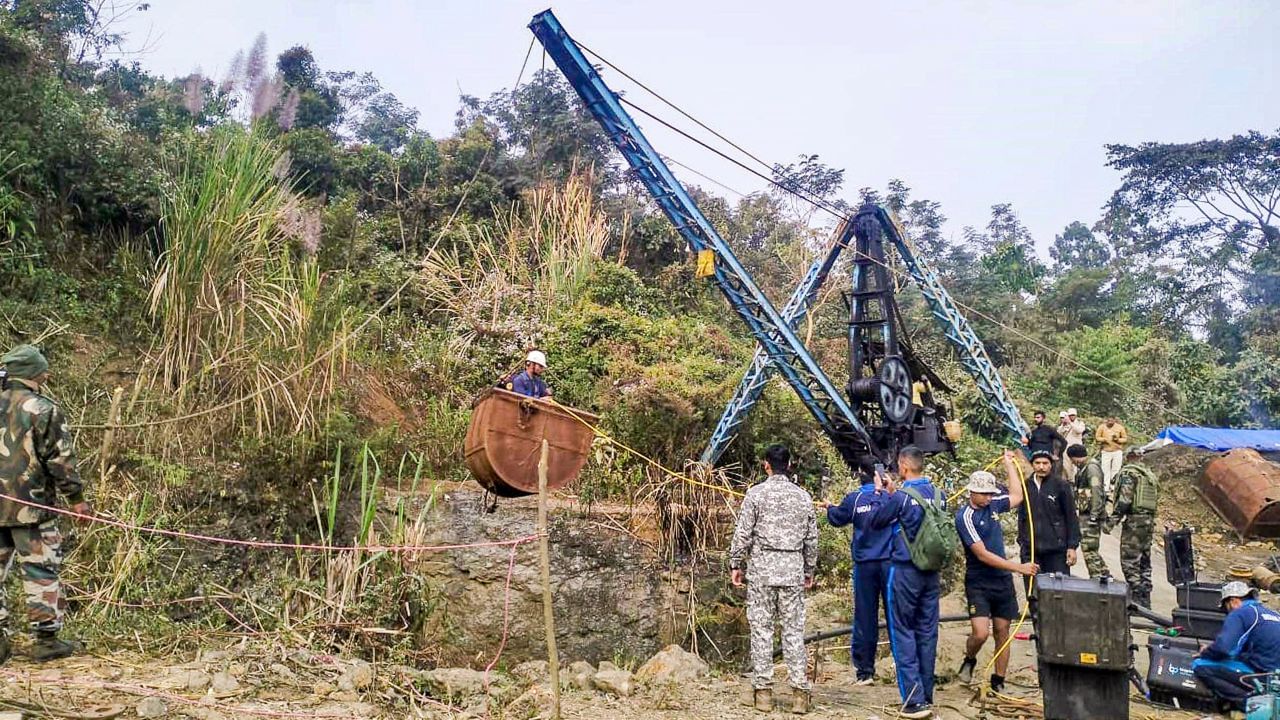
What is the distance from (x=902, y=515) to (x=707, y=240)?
5258 mm

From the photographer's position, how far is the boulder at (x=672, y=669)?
6068mm

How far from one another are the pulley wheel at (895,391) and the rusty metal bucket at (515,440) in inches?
220

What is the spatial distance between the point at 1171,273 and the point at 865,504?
98.3ft

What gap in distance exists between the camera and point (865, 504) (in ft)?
19.8

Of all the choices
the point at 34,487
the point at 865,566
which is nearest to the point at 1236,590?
the point at 865,566

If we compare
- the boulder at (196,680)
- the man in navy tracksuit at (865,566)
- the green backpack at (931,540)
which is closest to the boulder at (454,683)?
the boulder at (196,680)

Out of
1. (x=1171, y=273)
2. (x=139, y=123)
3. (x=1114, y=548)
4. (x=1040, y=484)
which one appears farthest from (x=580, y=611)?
(x=1171, y=273)

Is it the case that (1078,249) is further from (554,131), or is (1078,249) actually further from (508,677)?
(508,677)

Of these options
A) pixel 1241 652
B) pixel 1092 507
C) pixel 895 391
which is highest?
pixel 895 391

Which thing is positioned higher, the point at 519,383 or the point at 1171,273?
the point at 1171,273

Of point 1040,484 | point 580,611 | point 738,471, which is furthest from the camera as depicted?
point 738,471

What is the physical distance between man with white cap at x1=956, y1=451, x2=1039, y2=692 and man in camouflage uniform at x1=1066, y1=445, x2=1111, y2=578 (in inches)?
90.3

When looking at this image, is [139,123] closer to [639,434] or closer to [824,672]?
[639,434]

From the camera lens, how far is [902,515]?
18.9 ft
